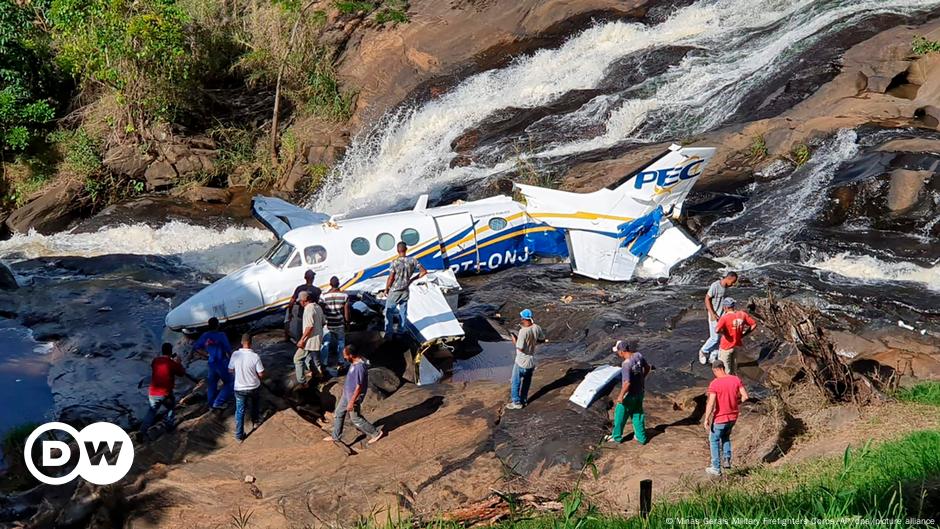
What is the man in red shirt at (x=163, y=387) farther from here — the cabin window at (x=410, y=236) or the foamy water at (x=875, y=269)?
the foamy water at (x=875, y=269)

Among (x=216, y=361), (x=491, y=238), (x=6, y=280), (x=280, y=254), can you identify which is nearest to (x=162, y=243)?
(x=6, y=280)

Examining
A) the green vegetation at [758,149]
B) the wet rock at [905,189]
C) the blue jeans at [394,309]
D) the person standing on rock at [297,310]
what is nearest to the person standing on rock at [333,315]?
the person standing on rock at [297,310]

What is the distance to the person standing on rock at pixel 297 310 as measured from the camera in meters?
15.2

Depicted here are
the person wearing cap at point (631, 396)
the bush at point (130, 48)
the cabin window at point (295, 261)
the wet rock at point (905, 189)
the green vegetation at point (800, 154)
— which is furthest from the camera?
the bush at point (130, 48)

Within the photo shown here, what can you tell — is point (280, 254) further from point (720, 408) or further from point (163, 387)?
point (720, 408)

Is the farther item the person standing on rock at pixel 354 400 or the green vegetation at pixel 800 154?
the green vegetation at pixel 800 154

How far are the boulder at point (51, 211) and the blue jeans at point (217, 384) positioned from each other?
16555 mm

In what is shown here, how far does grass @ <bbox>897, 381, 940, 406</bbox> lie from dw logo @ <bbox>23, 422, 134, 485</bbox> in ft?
37.2

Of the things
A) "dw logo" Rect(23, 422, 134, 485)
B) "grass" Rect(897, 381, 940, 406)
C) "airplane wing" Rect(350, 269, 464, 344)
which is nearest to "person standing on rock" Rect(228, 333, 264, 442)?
"dw logo" Rect(23, 422, 134, 485)

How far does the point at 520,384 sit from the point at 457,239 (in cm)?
607

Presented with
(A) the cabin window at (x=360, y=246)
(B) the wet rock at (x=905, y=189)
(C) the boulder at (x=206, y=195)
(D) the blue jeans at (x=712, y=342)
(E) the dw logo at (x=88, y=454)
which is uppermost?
(A) the cabin window at (x=360, y=246)

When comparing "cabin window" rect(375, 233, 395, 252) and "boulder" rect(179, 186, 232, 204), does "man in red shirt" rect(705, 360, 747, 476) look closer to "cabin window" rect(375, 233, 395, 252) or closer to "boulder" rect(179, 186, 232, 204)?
"cabin window" rect(375, 233, 395, 252)

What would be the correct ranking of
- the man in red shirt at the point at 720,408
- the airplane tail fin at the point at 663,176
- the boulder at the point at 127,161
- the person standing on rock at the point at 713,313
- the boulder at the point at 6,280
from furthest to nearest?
the boulder at the point at 127,161 → the boulder at the point at 6,280 → the airplane tail fin at the point at 663,176 → the person standing on rock at the point at 713,313 → the man in red shirt at the point at 720,408

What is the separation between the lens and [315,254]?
1739 centimetres
